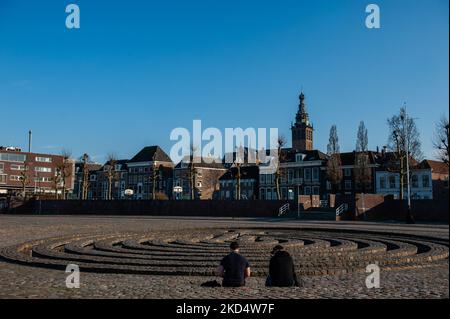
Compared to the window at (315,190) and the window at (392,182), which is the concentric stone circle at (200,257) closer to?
the window at (392,182)

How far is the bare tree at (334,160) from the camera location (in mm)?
74794

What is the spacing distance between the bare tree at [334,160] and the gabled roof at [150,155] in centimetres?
4607

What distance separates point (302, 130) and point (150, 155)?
54.7 metres

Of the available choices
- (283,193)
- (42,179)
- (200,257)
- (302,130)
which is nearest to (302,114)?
(302,130)

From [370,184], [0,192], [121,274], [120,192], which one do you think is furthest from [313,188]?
[121,274]

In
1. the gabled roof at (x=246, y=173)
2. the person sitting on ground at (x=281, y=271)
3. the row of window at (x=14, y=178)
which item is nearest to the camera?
the person sitting on ground at (x=281, y=271)

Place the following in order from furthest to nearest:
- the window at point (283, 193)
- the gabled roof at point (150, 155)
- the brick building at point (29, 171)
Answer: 1. the gabled roof at point (150, 155)
2. the brick building at point (29, 171)
3. the window at point (283, 193)

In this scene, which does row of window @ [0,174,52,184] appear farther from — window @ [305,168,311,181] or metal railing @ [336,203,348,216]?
metal railing @ [336,203,348,216]

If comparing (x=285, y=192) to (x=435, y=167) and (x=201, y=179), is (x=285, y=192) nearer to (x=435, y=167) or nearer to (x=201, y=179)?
(x=201, y=179)

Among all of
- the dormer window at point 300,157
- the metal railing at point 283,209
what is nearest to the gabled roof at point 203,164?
the dormer window at point 300,157

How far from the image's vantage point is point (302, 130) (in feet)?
483
